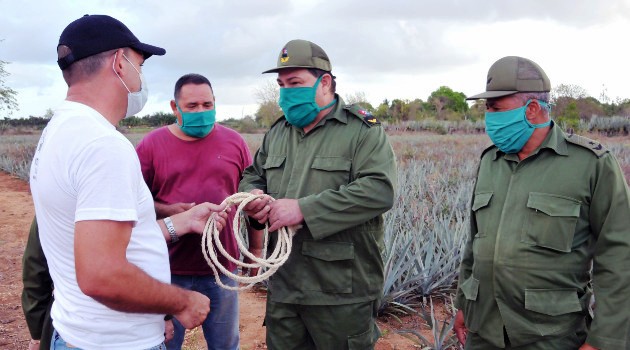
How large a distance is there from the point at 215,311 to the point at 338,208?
103 cm

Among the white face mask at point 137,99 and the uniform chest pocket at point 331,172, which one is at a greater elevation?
the white face mask at point 137,99

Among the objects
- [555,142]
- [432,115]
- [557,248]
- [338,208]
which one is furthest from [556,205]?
[432,115]

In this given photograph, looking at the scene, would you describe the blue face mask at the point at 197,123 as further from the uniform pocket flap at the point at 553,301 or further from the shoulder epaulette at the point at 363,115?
the uniform pocket flap at the point at 553,301

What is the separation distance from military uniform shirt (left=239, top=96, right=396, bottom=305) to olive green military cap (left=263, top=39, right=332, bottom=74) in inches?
10.2

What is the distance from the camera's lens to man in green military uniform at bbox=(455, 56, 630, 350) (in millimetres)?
2021

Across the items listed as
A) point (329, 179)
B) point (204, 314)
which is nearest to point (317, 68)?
point (329, 179)

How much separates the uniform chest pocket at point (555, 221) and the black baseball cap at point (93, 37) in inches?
64.3

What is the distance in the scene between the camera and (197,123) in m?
2.93

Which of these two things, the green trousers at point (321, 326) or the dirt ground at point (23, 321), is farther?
the dirt ground at point (23, 321)

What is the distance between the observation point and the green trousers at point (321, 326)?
8.32ft

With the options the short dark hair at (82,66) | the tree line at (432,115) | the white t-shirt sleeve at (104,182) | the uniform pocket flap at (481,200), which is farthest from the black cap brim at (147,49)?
the tree line at (432,115)

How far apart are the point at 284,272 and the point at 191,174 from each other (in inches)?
30.5

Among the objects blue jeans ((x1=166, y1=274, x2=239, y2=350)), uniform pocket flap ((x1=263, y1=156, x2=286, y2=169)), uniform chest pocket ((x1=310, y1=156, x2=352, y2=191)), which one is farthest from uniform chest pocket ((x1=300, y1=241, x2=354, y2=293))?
blue jeans ((x1=166, y1=274, x2=239, y2=350))

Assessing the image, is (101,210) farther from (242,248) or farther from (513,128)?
(513,128)
